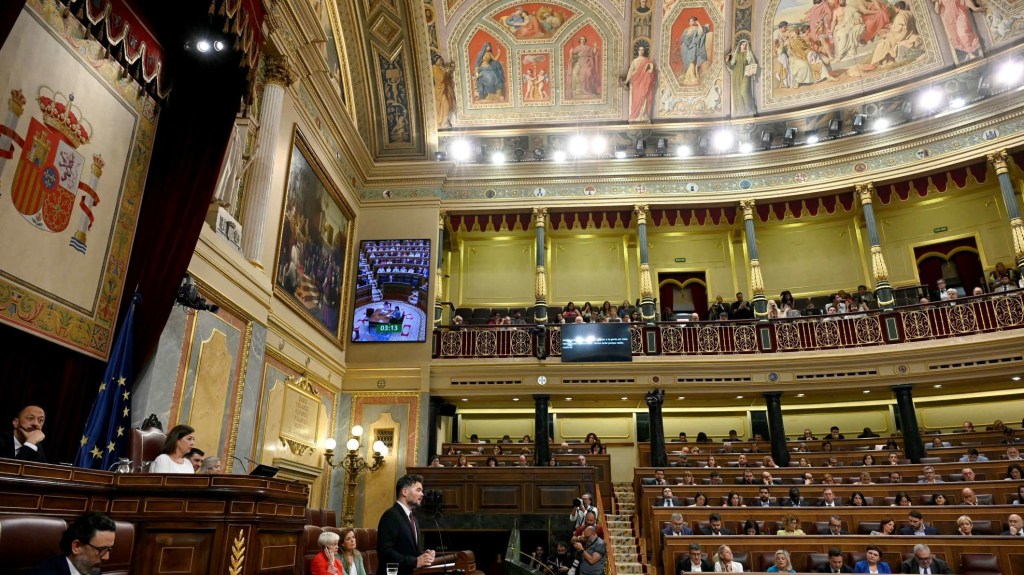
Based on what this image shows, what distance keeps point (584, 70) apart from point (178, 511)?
52.0ft

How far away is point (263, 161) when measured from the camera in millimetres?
10617

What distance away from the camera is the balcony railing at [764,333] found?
45.0 ft

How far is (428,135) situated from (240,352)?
851 cm

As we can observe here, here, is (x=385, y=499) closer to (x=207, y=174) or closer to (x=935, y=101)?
(x=207, y=174)

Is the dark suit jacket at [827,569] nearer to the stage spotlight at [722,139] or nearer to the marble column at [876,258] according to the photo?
the marble column at [876,258]

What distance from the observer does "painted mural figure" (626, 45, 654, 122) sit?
1746cm

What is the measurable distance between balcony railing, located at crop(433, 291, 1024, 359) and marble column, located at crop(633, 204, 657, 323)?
19.3 inches

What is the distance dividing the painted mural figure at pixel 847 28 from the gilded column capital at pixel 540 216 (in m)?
7.96

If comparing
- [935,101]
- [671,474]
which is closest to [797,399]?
[671,474]

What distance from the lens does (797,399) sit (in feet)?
52.5

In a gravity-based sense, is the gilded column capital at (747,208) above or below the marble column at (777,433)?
above

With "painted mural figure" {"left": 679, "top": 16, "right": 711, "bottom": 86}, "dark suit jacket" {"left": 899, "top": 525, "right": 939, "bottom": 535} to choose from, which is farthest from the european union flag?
"painted mural figure" {"left": 679, "top": 16, "right": 711, "bottom": 86}

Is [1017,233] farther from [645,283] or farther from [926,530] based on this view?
[926,530]

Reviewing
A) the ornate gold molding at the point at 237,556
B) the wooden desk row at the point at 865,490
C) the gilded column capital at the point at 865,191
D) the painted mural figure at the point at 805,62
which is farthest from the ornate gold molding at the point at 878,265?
the ornate gold molding at the point at 237,556
